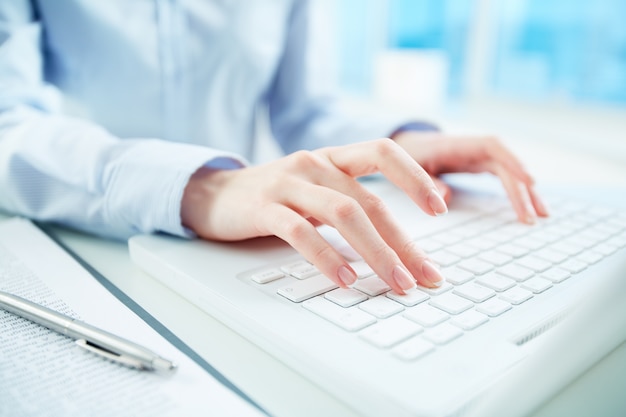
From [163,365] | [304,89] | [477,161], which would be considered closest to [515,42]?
[304,89]

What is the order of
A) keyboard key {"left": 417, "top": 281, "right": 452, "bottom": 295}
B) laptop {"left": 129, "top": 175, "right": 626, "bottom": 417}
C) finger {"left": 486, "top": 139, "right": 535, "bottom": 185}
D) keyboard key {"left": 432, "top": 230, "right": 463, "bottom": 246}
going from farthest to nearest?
finger {"left": 486, "top": 139, "right": 535, "bottom": 185} < keyboard key {"left": 432, "top": 230, "right": 463, "bottom": 246} < keyboard key {"left": 417, "top": 281, "right": 452, "bottom": 295} < laptop {"left": 129, "top": 175, "right": 626, "bottom": 417}

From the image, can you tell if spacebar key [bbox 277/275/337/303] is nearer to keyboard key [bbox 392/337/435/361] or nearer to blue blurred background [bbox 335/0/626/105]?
keyboard key [bbox 392/337/435/361]

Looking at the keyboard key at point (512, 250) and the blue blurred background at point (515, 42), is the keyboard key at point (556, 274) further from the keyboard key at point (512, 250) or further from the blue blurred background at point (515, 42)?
the blue blurred background at point (515, 42)

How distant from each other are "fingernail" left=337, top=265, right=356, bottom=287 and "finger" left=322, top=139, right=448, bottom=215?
10 centimetres

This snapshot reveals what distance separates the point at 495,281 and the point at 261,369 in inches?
7.5

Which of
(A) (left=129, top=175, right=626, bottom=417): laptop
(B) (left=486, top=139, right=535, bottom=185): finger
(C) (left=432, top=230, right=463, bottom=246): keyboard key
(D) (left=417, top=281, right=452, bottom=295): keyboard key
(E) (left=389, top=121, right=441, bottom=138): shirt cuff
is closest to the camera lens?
(A) (left=129, top=175, right=626, bottom=417): laptop

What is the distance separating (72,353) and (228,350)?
0.09m

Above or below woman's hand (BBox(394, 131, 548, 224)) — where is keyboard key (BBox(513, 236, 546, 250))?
below

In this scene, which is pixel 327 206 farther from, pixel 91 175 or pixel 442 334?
pixel 91 175

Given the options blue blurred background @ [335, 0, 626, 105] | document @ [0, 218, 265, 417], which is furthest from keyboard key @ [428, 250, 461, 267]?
blue blurred background @ [335, 0, 626, 105]

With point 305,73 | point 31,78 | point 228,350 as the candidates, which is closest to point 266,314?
point 228,350

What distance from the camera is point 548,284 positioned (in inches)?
14.4

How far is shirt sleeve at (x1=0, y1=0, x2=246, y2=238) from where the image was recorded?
0.48 m

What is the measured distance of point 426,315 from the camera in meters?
0.31
